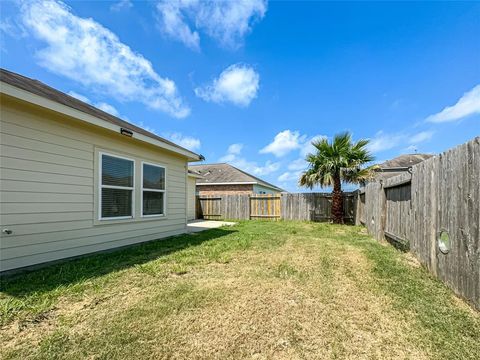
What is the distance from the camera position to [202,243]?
611 centimetres

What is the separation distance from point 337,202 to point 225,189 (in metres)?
10.1

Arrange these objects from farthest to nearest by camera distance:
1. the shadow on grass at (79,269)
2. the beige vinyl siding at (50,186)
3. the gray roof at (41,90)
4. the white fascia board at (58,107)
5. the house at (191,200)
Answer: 1. the house at (191,200)
2. the gray roof at (41,90)
3. the beige vinyl siding at (50,186)
4. the white fascia board at (58,107)
5. the shadow on grass at (79,269)

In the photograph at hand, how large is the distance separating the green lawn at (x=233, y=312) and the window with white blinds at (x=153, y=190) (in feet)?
7.68

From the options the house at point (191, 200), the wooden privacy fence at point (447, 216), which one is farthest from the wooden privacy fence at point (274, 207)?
the wooden privacy fence at point (447, 216)

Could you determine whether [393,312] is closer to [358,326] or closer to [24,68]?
[358,326]

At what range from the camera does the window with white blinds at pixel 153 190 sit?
20.7 feet

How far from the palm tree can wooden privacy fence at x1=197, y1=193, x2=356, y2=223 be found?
0.92 metres

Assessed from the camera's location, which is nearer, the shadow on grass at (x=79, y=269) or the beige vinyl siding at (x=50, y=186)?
the shadow on grass at (x=79, y=269)

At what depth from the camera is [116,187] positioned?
5391 millimetres

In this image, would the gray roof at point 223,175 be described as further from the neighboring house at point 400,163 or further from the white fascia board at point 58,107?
the white fascia board at point 58,107

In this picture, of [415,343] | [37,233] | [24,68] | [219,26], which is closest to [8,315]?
[37,233]

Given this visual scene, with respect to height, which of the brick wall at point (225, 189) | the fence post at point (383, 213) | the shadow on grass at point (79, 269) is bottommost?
the shadow on grass at point (79, 269)

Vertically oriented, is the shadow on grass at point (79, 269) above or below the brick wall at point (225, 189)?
below

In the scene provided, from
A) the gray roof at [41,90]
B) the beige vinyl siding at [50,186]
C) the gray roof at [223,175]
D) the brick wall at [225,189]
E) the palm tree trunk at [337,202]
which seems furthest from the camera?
the gray roof at [223,175]
